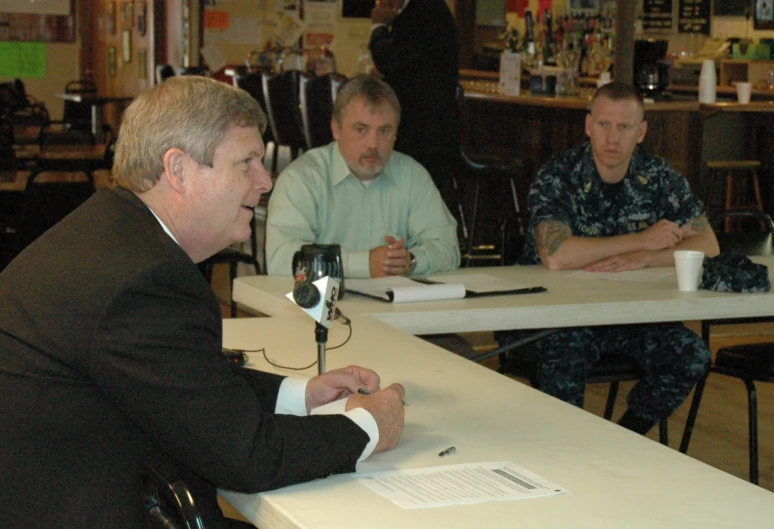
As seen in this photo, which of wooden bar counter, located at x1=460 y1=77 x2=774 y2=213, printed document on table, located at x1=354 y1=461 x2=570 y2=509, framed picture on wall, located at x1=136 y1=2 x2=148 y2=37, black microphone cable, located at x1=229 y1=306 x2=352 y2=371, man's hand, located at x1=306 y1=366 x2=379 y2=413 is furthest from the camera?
framed picture on wall, located at x1=136 y1=2 x2=148 y2=37

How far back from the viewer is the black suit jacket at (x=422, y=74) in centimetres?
601

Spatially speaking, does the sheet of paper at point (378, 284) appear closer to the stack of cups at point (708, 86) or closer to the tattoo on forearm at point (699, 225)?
the tattoo on forearm at point (699, 225)

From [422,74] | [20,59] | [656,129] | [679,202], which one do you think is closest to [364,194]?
[679,202]

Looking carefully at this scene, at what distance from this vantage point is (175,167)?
177 centimetres

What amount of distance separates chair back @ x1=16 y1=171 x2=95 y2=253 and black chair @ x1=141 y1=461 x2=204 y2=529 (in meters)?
3.81

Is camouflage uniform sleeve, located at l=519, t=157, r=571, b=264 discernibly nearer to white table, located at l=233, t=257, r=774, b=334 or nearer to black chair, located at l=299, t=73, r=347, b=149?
white table, located at l=233, t=257, r=774, b=334

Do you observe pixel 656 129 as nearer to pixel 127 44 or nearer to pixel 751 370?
pixel 751 370

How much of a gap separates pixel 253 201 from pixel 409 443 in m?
0.48

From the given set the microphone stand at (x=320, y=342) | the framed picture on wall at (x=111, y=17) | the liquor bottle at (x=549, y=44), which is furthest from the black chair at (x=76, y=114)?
the microphone stand at (x=320, y=342)

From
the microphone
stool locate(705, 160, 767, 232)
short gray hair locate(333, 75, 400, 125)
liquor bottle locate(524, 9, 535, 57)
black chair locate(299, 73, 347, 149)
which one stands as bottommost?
stool locate(705, 160, 767, 232)

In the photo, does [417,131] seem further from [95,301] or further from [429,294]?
[95,301]

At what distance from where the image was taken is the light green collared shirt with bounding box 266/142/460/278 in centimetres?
356

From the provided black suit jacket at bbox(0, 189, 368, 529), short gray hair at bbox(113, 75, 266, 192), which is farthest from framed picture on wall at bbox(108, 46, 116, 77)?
black suit jacket at bbox(0, 189, 368, 529)

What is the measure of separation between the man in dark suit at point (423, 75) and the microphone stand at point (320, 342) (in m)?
3.84
